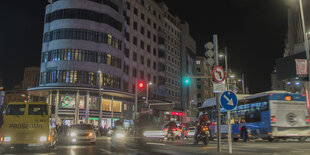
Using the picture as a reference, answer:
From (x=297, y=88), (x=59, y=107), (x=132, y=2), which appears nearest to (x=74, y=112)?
(x=59, y=107)

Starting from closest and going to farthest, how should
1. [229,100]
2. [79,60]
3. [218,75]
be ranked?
1. [229,100]
2. [218,75]
3. [79,60]

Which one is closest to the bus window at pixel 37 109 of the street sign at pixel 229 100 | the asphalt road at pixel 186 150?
the asphalt road at pixel 186 150

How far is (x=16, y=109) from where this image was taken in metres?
13.8

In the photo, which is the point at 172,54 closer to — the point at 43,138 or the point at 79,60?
the point at 79,60

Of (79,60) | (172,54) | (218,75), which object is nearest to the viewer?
(218,75)

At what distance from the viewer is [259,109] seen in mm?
19000

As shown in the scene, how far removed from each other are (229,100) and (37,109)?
896 cm

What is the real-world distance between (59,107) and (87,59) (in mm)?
8455

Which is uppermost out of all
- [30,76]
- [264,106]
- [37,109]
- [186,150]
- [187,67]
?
[30,76]

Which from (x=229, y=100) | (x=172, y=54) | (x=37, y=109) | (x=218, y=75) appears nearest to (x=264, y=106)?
(x=218, y=75)

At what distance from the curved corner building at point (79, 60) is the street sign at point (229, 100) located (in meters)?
35.0

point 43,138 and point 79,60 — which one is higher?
point 79,60

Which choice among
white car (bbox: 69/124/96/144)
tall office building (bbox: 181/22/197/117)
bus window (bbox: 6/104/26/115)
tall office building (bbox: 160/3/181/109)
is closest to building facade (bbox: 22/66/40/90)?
tall office building (bbox: 181/22/197/117)

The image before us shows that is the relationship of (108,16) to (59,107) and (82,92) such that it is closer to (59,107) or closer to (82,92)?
(82,92)
